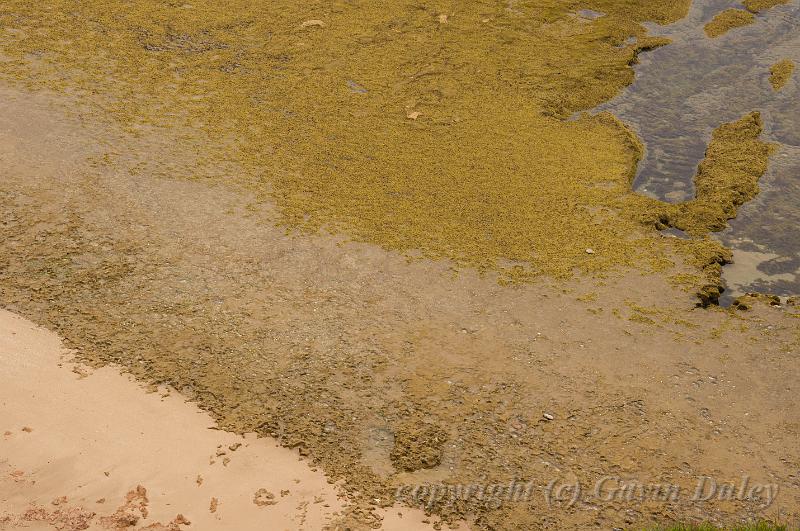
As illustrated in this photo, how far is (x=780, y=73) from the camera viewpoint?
1191cm

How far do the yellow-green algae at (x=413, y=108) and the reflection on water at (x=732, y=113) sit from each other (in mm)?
262

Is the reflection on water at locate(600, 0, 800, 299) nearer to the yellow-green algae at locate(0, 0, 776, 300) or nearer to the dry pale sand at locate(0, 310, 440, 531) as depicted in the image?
the yellow-green algae at locate(0, 0, 776, 300)

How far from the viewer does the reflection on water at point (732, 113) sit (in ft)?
27.0

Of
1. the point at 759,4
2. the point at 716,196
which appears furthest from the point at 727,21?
the point at 716,196

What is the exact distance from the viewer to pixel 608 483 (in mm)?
5383

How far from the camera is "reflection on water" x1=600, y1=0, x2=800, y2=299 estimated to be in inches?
324

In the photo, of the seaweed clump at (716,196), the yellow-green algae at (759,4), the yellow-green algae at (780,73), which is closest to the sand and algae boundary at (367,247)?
the seaweed clump at (716,196)

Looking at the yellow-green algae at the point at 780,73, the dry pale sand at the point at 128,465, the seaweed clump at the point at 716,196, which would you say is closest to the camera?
the dry pale sand at the point at 128,465

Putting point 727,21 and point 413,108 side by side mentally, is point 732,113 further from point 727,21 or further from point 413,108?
point 413,108

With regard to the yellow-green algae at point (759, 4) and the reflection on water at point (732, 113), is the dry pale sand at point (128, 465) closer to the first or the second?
the reflection on water at point (732, 113)

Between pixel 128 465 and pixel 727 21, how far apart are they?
12218mm

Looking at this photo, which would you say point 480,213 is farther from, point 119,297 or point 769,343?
point 119,297

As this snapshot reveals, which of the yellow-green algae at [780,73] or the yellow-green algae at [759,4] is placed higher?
the yellow-green algae at [759,4]

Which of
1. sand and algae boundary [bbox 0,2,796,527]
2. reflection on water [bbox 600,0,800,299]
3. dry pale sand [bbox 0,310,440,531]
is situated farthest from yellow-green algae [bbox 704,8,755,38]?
dry pale sand [bbox 0,310,440,531]
